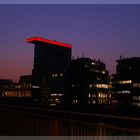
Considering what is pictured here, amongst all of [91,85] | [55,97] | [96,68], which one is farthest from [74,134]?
[55,97]

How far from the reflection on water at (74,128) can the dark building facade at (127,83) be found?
61205mm

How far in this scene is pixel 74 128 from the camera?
5.66 metres

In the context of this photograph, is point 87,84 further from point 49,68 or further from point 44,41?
point 44,41

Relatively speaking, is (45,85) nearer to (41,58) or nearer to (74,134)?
(41,58)

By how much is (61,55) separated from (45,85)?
4120 centimetres

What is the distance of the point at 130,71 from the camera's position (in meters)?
73.5

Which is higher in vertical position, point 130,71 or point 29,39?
point 29,39

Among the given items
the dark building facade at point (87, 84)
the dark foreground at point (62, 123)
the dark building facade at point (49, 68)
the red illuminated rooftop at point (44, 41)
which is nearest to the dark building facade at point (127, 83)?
the dark building facade at point (87, 84)

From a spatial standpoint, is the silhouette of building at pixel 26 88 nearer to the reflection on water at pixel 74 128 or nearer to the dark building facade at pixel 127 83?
the dark building facade at pixel 127 83

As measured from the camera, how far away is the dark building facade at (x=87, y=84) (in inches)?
3442

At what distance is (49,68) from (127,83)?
3398 inches

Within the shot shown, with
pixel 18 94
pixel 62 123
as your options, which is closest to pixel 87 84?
pixel 18 94

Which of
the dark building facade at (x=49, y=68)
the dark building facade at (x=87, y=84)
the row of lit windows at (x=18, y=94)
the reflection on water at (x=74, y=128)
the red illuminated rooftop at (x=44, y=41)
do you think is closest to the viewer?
the reflection on water at (x=74, y=128)

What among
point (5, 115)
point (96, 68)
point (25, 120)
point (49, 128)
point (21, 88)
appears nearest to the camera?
point (49, 128)
